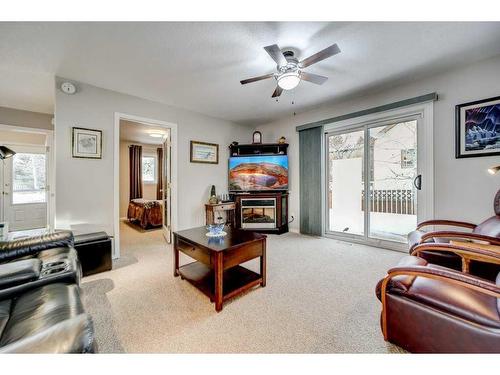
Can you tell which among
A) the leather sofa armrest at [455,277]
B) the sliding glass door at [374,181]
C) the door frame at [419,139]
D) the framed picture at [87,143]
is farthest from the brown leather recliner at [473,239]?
the framed picture at [87,143]

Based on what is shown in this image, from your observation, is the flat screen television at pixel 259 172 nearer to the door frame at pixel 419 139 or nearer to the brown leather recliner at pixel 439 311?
the door frame at pixel 419 139

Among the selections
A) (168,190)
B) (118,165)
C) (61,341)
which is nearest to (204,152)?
(168,190)

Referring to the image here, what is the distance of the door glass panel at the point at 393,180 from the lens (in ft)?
10.2

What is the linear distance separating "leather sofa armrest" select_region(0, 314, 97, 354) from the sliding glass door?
12.2 ft

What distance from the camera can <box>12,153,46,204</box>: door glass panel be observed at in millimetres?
4672

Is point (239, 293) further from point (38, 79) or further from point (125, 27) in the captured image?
point (38, 79)

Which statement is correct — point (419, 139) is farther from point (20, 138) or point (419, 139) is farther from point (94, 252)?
point (20, 138)

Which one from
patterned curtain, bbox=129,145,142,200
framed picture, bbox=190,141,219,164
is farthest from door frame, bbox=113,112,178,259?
patterned curtain, bbox=129,145,142,200

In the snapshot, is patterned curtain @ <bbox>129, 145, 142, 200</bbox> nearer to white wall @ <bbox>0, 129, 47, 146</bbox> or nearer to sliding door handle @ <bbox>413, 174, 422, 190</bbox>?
white wall @ <bbox>0, 129, 47, 146</bbox>

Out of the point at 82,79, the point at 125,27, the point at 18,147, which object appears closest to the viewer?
the point at 125,27

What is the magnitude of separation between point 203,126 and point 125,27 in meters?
2.34

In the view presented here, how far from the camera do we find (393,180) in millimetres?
3285
